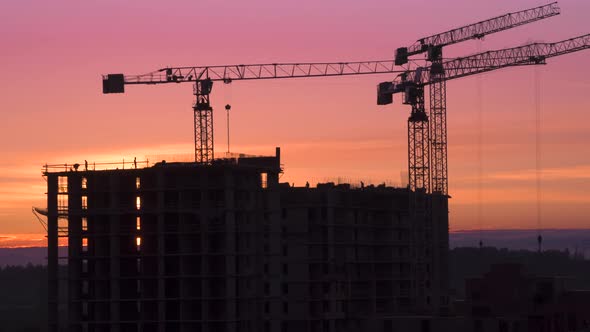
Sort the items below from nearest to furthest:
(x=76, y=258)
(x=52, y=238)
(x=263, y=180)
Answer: (x=76, y=258)
(x=52, y=238)
(x=263, y=180)

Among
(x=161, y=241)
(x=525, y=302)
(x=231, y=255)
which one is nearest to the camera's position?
(x=231, y=255)

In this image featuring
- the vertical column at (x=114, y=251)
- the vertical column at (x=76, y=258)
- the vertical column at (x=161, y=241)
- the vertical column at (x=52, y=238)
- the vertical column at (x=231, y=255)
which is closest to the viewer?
the vertical column at (x=231, y=255)

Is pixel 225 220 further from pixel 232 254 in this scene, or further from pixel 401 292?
pixel 401 292

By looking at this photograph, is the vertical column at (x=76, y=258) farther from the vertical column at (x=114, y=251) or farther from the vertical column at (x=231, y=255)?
the vertical column at (x=231, y=255)

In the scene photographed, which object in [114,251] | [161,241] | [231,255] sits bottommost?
[231,255]

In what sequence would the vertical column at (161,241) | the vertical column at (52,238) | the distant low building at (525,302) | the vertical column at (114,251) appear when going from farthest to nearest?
the distant low building at (525,302)
the vertical column at (52,238)
the vertical column at (114,251)
the vertical column at (161,241)

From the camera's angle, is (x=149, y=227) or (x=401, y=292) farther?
(x=401, y=292)

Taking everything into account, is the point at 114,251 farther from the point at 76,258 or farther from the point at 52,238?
the point at 52,238

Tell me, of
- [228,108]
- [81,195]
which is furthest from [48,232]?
[228,108]

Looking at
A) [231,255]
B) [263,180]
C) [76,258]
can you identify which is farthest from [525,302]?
[76,258]

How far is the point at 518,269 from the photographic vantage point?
173 meters

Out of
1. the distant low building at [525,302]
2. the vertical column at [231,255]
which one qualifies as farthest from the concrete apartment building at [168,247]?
the distant low building at [525,302]

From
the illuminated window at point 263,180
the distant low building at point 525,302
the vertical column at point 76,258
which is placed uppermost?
the illuminated window at point 263,180

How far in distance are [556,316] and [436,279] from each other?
105 feet
